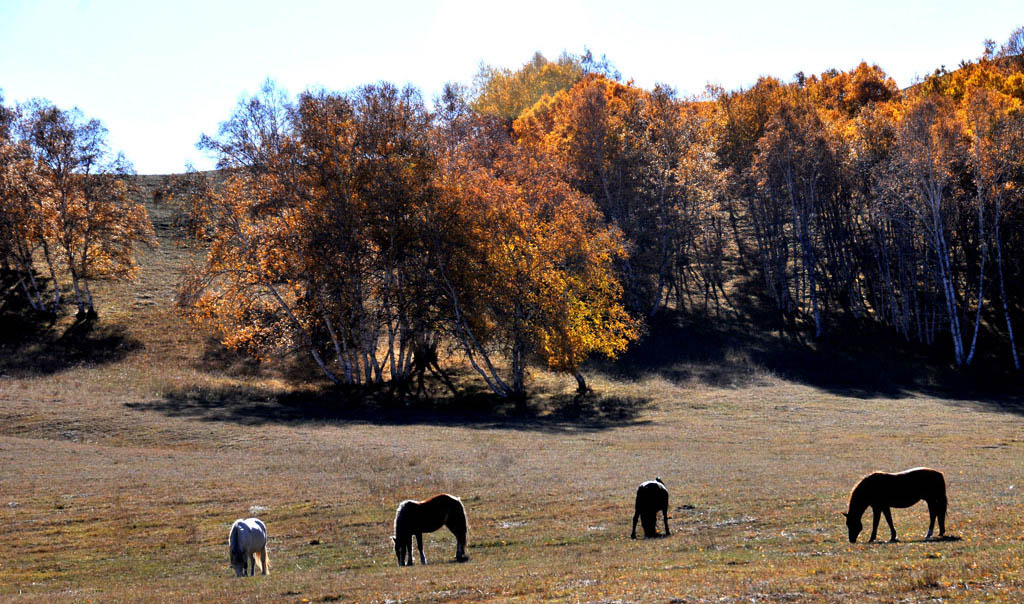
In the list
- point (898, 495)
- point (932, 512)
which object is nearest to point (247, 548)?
point (898, 495)

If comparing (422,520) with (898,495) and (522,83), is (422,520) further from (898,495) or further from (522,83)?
(522,83)

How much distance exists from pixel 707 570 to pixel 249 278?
160ft

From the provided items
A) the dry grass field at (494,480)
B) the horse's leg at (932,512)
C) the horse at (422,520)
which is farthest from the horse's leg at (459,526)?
the horse's leg at (932,512)

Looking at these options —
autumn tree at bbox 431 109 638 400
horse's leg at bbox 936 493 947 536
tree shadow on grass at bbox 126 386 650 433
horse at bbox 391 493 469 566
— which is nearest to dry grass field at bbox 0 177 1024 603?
tree shadow on grass at bbox 126 386 650 433

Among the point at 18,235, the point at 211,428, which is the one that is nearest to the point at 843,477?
the point at 211,428

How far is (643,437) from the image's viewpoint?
43.9 m

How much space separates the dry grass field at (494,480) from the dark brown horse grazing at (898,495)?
0.73 m

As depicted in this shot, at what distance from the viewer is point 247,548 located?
771 inches

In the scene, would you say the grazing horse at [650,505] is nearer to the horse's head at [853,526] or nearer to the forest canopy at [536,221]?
the horse's head at [853,526]

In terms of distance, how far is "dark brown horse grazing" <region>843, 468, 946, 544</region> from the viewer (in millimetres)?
18547

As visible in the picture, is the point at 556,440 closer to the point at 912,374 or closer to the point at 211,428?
the point at 211,428

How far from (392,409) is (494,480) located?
2451cm

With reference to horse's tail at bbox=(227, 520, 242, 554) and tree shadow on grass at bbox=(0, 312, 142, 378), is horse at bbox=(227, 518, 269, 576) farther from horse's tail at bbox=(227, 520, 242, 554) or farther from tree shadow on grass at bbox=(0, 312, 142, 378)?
tree shadow on grass at bbox=(0, 312, 142, 378)

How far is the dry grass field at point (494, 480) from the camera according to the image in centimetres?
1620
